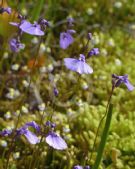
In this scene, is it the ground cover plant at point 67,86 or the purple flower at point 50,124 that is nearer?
the purple flower at point 50,124

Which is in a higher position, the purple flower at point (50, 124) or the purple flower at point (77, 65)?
the purple flower at point (77, 65)

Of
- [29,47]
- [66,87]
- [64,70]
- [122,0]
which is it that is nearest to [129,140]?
Answer: [66,87]

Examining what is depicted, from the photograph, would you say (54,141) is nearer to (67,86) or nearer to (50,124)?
(50,124)

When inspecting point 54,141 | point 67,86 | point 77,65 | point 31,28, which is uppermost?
point 67,86

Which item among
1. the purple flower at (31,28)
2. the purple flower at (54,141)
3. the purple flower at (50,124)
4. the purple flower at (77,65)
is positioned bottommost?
the purple flower at (54,141)

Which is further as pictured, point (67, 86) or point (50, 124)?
point (67, 86)

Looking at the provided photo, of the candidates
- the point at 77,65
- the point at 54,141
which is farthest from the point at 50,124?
the point at 77,65

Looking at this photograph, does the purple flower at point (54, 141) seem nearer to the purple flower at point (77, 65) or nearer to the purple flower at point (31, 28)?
the purple flower at point (77, 65)

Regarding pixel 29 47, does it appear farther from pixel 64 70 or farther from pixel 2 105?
pixel 2 105

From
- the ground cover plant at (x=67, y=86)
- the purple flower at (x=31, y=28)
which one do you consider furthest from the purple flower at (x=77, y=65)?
the purple flower at (x=31, y=28)
